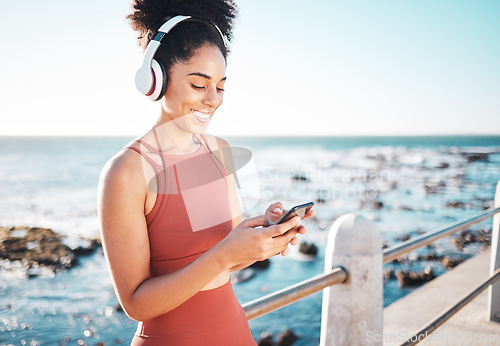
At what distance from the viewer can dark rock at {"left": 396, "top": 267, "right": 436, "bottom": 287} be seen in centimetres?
907

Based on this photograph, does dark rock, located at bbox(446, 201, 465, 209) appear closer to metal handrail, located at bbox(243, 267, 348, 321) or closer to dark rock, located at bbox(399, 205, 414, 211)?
dark rock, located at bbox(399, 205, 414, 211)

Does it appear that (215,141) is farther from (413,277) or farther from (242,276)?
(413,277)

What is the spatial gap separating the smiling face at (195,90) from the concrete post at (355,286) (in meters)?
1.05

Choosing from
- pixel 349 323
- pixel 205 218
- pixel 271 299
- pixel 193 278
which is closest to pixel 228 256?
pixel 193 278

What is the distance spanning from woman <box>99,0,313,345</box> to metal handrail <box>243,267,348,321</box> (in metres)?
0.14

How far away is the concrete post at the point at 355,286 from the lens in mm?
1851

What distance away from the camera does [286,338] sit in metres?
6.96

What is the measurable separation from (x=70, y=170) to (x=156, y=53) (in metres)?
48.3

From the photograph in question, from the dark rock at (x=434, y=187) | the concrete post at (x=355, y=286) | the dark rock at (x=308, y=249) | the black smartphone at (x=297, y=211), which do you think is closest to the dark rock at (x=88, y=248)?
the dark rock at (x=308, y=249)

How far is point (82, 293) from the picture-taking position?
375 inches

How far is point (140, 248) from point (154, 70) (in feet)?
1.74

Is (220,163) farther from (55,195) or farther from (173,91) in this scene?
(55,195)

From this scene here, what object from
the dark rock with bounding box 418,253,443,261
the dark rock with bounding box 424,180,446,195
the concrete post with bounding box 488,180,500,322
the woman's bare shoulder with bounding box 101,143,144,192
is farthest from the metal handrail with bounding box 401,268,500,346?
the dark rock with bounding box 424,180,446,195

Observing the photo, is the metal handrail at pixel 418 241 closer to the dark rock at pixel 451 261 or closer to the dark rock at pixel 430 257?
the dark rock at pixel 451 261
